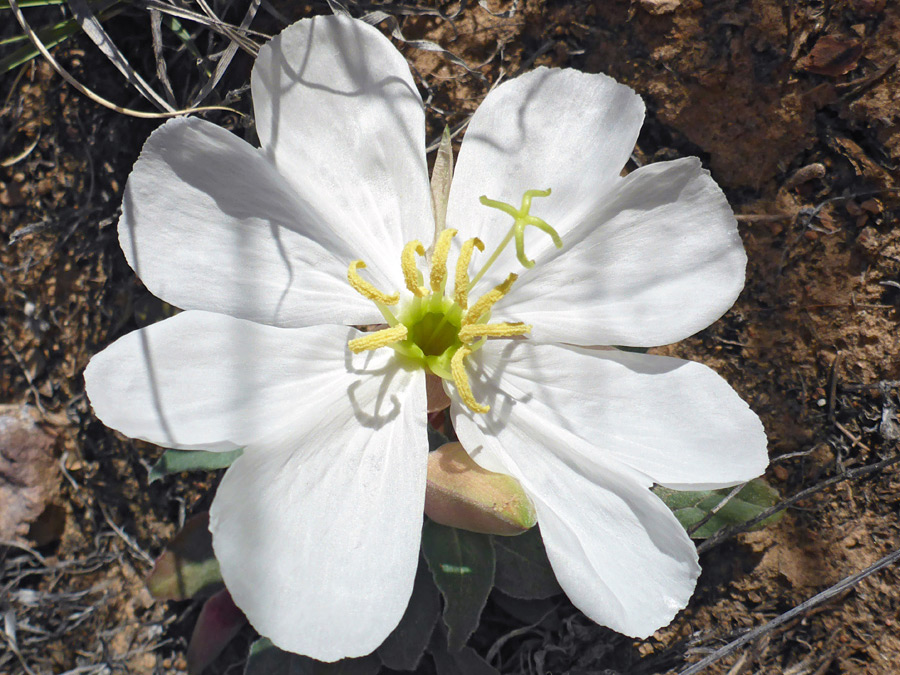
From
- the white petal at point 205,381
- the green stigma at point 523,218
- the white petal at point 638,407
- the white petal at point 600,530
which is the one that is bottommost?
the white petal at point 600,530

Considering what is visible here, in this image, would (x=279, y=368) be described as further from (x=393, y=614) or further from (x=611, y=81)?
(x=611, y=81)

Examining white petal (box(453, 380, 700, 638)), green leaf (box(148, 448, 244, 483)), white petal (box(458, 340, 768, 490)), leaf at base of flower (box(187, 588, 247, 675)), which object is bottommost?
leaf at base of flower (box(187, 588, 247, 675))

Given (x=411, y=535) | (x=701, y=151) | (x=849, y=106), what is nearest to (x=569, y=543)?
(x=411, y=535)

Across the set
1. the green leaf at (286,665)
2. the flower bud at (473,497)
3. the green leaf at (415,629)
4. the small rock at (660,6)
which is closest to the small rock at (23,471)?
the green leaf at (286,665)

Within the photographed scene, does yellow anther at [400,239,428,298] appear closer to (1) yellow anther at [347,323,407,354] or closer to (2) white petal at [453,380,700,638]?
(1) yellow anther at [347,323,407,354]

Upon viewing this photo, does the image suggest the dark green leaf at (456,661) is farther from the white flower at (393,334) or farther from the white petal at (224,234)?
the white petal at (224,234)

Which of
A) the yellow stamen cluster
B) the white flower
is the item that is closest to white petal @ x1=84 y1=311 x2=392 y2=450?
the white flower
